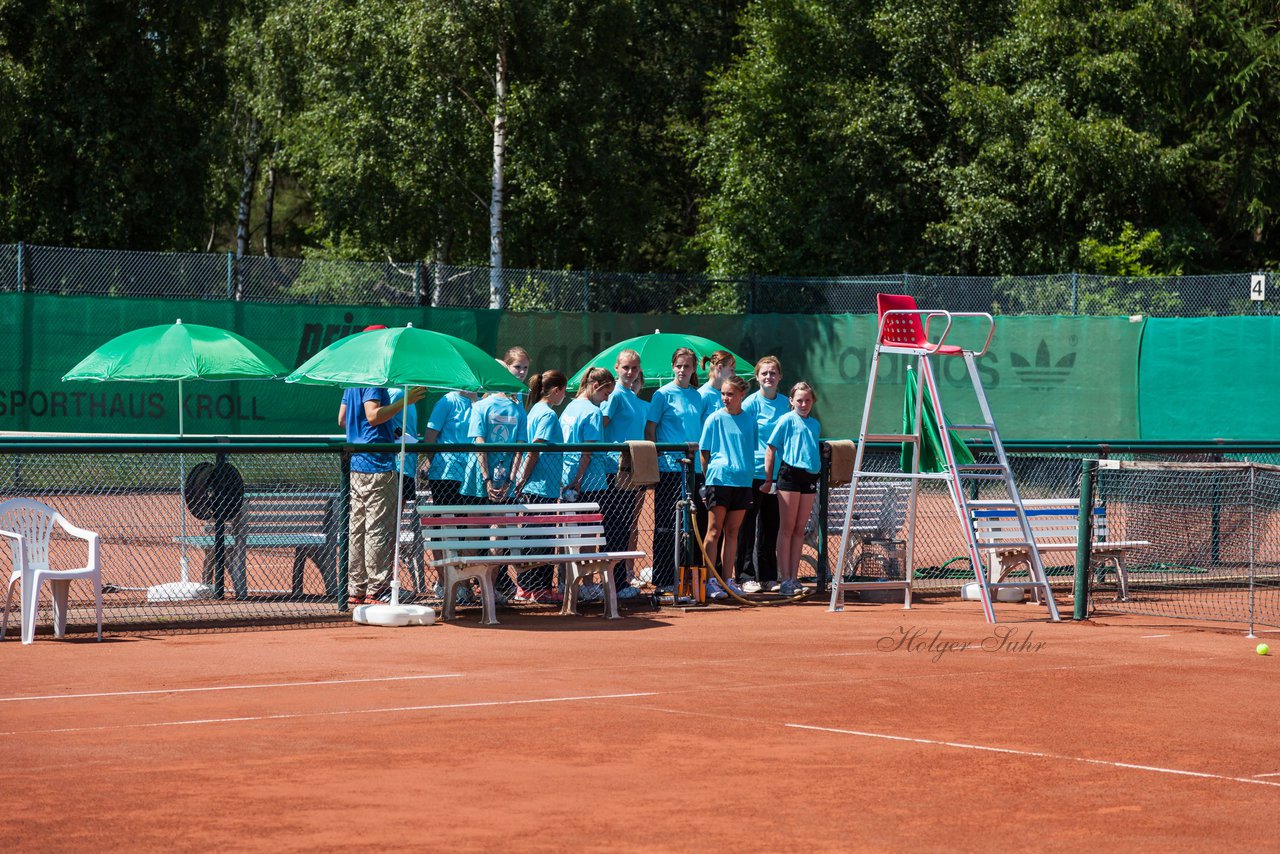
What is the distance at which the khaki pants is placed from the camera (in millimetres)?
11508

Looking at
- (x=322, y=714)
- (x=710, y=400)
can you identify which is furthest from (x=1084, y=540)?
(x=322, y=714)

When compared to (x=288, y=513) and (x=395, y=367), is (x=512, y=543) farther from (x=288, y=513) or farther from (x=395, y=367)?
(x=288, y=513)

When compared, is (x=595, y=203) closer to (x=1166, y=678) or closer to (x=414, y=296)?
(x=414, y=296)

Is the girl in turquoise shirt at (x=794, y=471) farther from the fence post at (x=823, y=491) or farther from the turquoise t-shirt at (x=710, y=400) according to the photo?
the turquoise t-shirt at (x=710, y=400)

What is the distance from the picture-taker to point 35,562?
33.6ft

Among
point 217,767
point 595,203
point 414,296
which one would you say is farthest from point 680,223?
point 217,767

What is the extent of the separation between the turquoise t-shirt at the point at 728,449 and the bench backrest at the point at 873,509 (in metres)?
1.06

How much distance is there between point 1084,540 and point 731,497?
106 inches

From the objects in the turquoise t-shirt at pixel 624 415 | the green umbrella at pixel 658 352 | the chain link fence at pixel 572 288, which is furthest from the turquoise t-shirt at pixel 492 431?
the chain link fence at pixel 572 288

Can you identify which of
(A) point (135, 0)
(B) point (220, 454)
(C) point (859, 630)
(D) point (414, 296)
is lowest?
(C) point (859, 630)

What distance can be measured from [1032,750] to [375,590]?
5934 millimetres

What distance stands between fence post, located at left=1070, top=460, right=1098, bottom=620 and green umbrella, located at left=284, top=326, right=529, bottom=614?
4.47 m

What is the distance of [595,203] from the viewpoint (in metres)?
35.3

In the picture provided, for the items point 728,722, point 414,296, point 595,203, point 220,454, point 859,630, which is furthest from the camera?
point 595,203
